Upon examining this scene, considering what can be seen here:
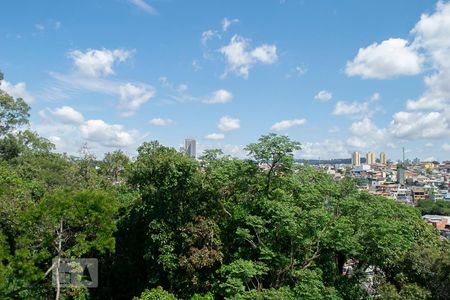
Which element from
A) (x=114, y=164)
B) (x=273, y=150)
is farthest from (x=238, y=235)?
(x=114, y=164)

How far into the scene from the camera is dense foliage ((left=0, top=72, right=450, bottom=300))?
33.6 ft

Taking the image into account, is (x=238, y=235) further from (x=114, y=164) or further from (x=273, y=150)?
(x=114, y=164)

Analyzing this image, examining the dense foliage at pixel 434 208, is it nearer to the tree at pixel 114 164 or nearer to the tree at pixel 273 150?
the tree at pixel 114 164

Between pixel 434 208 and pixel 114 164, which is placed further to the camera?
pixel 434 208

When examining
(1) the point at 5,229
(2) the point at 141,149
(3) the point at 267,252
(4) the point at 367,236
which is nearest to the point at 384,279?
(4) the point at 367,236

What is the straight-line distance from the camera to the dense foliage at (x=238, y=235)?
10242 millimetres

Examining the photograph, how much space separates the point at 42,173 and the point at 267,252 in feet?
50.8

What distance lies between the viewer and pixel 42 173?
21156mm

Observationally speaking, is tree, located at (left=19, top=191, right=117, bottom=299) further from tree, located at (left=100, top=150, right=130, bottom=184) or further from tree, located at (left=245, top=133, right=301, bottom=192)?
tree, located at (left=100, top=150, right=130, bottom=184)

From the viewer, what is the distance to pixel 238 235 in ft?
35.8

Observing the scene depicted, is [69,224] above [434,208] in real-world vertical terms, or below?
below

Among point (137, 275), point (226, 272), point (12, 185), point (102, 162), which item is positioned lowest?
point (137, 275)

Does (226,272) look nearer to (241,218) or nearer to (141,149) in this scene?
(241,218)

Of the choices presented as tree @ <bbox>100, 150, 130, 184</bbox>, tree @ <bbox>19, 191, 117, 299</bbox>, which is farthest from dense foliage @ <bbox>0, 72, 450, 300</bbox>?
tree @ <bbox>100, 150, 130, 184</bbox>
